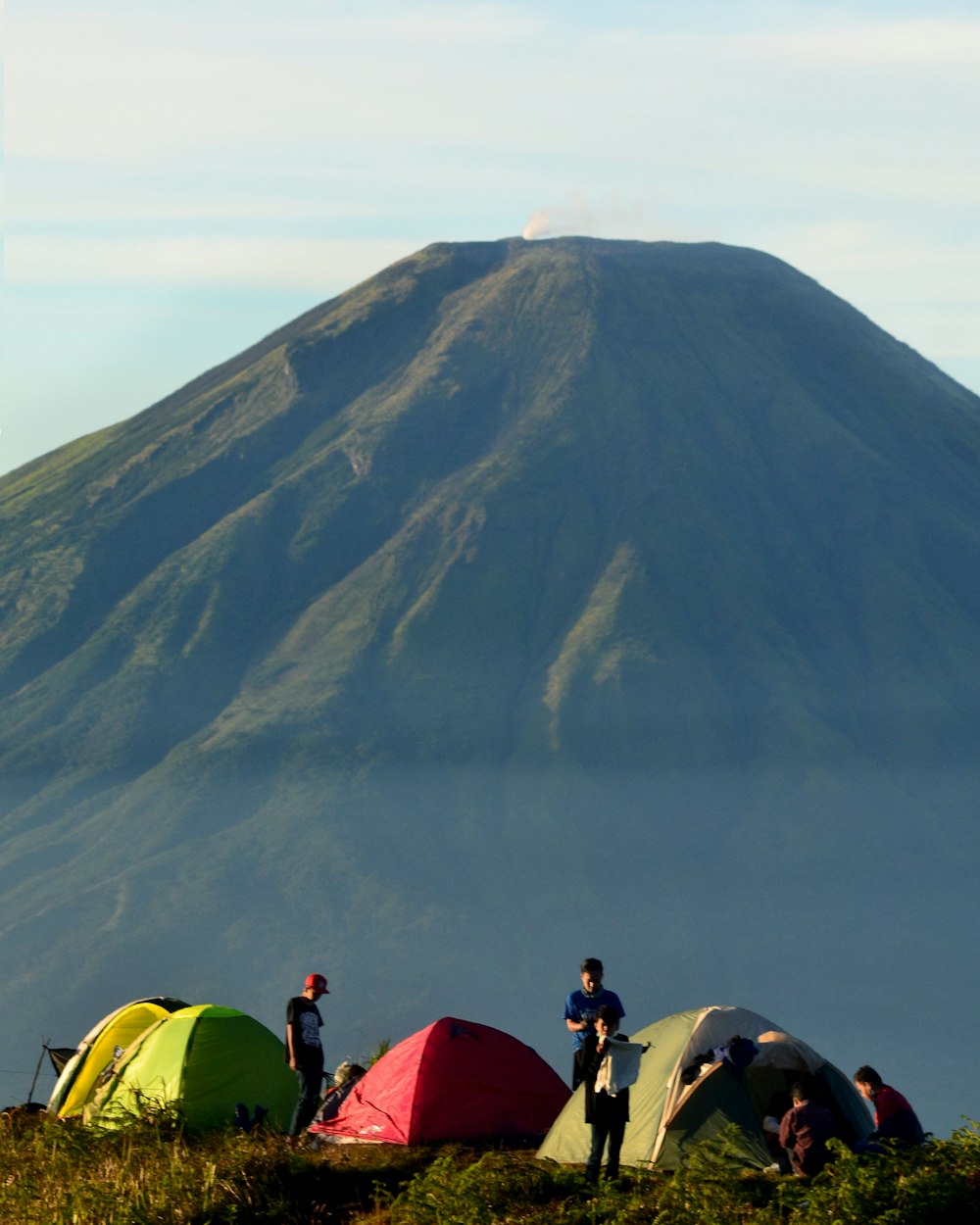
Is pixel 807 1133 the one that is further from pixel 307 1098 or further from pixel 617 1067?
pixel 307 1098

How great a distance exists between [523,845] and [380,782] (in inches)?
732

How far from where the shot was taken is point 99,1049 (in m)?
25.3

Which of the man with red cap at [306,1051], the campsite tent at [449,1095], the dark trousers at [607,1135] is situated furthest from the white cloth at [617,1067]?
the man with red cap at [306,1051]

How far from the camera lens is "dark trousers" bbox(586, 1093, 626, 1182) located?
57.7 feet

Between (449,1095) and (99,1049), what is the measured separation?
6.85 meters

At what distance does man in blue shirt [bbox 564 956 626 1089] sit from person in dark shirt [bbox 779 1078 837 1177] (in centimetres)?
216

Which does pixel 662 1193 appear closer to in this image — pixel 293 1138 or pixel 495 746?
pixel 293 1138

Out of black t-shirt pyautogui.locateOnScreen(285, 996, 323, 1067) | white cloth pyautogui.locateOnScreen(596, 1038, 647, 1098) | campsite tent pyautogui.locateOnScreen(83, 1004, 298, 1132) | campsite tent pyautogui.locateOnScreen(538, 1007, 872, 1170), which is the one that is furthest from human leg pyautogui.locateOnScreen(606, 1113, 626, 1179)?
campsite tent pyautogui.locateOnScreen(83, 1004, 298, 1132)

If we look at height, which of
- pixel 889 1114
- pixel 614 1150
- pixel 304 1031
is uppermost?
pixel 889 1114

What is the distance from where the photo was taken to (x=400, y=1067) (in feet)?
69.7

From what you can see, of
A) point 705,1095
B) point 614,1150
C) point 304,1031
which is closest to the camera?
point 614,1150

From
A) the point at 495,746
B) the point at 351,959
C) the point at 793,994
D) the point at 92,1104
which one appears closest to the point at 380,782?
the point at 495,746

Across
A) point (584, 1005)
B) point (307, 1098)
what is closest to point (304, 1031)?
point (307, 1098)

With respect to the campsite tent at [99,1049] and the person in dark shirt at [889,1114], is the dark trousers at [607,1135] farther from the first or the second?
the campsite tent at [99,1049]
